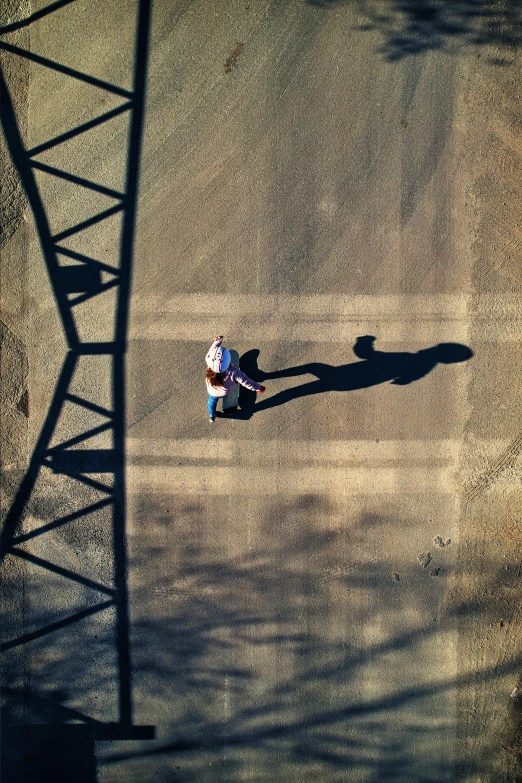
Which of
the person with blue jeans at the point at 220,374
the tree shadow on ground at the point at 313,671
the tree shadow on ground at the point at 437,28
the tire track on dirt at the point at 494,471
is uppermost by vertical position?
the tree shadow on ground at the point at 437,28

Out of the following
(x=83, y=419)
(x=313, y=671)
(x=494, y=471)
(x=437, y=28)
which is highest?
(x=437, y=28)

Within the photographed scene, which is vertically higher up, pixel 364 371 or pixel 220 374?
pixel 364 371

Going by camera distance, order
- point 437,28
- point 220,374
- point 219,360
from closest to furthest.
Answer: point 219,360, point 220,374, point 437,28

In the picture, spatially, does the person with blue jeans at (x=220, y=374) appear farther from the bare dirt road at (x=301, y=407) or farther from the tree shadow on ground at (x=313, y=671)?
the tree shadow on ground at (x=313, y=671)

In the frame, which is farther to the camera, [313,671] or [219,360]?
[313,671]

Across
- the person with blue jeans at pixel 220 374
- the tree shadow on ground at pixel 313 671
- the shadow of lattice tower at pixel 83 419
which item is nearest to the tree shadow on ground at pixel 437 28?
Answer: the shadow of lattice tower at pixel 83 419

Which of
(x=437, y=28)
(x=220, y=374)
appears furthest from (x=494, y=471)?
(x=437, y=28)

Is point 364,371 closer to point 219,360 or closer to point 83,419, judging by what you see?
point 219,360
